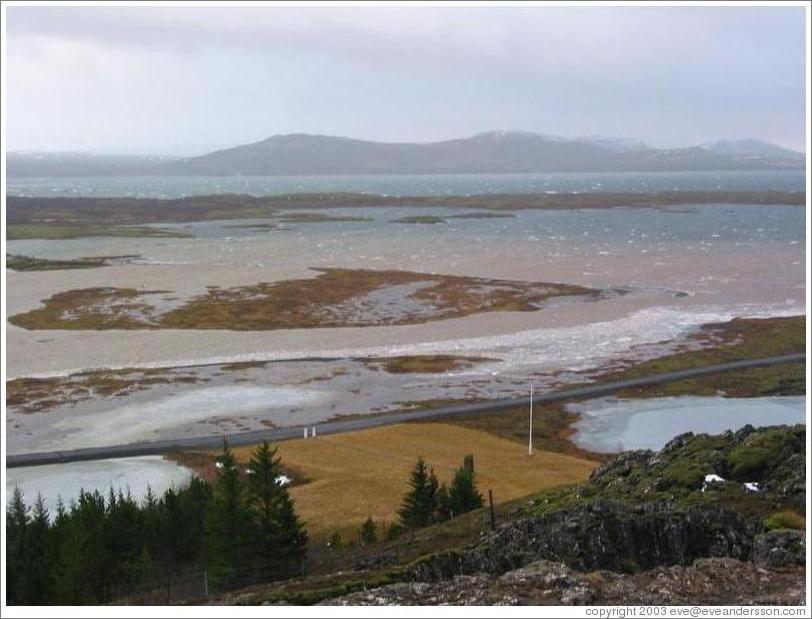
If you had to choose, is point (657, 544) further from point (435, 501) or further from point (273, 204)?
point (273, 204)

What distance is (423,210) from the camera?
139375 mm

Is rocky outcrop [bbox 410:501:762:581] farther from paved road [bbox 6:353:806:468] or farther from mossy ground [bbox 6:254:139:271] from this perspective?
mossy ground [bbox 6:254:139:271]

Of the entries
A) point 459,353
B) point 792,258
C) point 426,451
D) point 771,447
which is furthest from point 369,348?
point 792,258

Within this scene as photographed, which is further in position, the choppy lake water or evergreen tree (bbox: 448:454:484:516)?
the choppy lake water

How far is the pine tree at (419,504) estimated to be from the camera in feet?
67.0

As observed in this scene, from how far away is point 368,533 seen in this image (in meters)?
19.7

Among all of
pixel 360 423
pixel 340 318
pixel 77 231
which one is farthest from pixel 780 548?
pixel 77 231

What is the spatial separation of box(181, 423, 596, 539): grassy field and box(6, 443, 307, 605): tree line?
3.48m

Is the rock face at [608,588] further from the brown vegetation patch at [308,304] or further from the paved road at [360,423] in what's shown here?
the brown vegetation patch at [308,304]

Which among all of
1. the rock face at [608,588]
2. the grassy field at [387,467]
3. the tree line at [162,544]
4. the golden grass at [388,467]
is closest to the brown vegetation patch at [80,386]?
the grassy field at [387,467]

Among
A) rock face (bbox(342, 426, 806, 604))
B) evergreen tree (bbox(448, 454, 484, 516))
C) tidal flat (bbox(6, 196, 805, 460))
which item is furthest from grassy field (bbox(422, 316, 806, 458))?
rock face (bbox(342, 426, 806, 604))

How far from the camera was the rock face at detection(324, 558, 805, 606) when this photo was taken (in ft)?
35.1

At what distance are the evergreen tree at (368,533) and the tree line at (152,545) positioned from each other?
2082 millimetres

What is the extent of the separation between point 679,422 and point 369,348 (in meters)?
18.1
